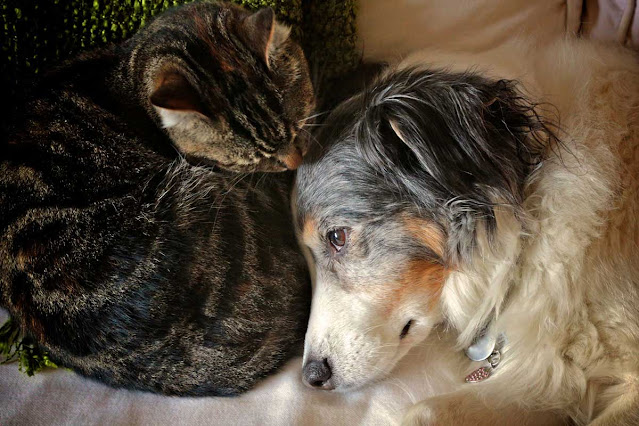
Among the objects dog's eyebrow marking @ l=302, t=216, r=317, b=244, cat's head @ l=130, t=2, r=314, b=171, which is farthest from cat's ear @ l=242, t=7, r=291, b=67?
dog's eyebrow marking @ l=302, t=216, r=317, b=244

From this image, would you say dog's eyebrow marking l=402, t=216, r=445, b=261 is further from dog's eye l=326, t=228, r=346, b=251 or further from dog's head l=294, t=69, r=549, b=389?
dog's eye l=326, t=228, r=346, b=251

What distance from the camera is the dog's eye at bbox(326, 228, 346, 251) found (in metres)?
1.63

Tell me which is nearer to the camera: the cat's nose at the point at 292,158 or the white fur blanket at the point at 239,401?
the white fur blanket at the point at 239,401

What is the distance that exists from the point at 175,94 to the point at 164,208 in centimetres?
30

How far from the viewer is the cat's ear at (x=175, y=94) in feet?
4.52

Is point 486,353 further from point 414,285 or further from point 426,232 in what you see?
point 426,232

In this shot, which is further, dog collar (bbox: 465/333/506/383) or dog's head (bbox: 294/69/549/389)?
dog collar (bbox: 465/333/506/383)

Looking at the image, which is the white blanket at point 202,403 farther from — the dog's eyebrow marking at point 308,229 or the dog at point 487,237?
the dog's eyebrow marking at point 308,229

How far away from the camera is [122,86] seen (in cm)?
167

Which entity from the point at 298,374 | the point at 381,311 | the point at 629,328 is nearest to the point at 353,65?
the point at 381,311

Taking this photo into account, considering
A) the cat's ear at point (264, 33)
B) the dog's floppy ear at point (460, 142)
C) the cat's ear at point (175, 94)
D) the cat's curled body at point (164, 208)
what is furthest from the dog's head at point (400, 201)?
the cat's ear at point (175, 94)

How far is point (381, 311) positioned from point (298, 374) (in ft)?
0.98

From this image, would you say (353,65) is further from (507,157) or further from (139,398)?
(139,398)

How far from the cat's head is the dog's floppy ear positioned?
0.28 meters
